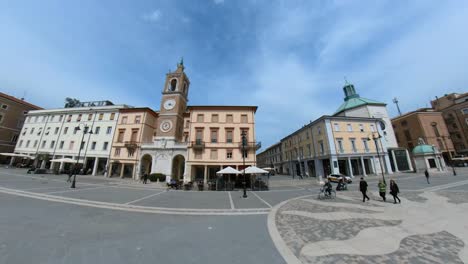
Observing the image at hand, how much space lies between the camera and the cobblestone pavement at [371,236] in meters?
4.07

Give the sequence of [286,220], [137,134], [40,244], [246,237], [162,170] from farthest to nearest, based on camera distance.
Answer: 1. [137,134]
2. [162,170]
3. [286,220]
4. [246,237]
5. [40,244]

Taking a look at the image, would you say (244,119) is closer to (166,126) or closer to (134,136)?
(166,126)

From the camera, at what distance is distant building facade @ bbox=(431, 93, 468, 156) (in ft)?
130

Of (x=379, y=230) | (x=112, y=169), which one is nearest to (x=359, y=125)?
(x=379, y=230)

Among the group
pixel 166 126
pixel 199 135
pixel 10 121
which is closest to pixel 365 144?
pixel 199 135

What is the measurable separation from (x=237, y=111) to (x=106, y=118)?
25.2 m

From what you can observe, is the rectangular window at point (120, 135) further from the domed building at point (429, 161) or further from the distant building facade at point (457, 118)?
the distant building facade at point (457, 118)

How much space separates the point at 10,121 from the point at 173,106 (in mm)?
41968

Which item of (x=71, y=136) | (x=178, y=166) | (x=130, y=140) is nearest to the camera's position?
(x=178, y=166)

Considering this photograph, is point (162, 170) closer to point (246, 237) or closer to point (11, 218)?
point (11, 218)

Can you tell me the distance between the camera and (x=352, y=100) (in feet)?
130

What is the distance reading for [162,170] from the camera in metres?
24.8

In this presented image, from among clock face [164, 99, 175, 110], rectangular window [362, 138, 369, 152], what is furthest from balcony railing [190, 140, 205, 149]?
rectangular window [362, 138, 369, 152]

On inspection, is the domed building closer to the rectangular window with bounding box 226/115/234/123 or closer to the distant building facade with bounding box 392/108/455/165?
the distant building facade with bounding box 392/108/455/165
